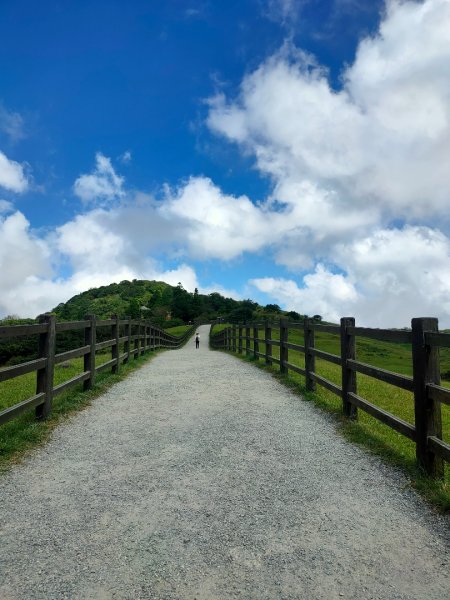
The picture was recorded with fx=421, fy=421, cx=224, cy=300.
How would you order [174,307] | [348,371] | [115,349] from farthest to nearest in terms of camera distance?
[174,307]
[115,349]
[348,371]

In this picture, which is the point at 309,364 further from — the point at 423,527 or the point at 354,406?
the point at 423,527

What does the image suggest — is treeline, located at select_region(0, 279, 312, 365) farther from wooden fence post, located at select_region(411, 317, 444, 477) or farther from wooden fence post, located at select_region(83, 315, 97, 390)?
wooden fence post, located at select_region(411, 317, 444, 477)

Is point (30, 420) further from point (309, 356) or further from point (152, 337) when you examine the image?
point (152, 337)

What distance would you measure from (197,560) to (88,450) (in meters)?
2.83

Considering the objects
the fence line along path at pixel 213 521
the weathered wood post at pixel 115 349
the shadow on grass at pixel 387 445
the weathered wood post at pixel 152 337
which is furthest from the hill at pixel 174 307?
the fence line along path at pixel 213 521

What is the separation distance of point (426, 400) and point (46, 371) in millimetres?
5344

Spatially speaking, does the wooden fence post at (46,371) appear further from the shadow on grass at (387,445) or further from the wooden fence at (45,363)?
the shadow on grass at (387,445)

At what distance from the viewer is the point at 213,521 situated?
134 inches

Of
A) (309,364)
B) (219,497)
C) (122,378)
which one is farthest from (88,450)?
(122,378)

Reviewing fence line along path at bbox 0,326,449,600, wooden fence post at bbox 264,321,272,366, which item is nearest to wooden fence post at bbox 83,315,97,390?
fence line along path at bbox 0,326,449,600

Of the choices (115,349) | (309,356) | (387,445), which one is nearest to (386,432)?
(387,445)

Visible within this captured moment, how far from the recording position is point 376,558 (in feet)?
9.66

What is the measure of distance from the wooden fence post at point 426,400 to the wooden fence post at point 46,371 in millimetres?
5242

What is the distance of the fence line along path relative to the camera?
2.66 meters
